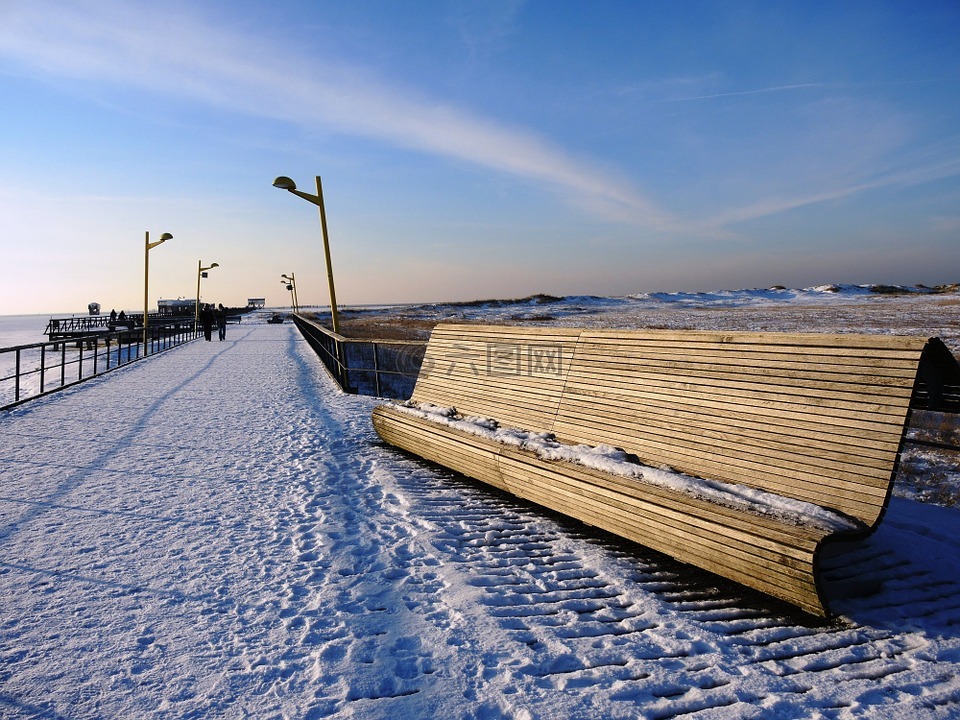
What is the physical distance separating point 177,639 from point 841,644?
3185 mm

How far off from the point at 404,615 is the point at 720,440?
7.57 ft

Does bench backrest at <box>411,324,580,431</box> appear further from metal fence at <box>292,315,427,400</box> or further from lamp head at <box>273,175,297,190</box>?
lamp head at <box>273,175,297,190</box>

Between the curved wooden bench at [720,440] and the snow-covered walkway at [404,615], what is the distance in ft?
0.99

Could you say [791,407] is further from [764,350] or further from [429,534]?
[429,534]

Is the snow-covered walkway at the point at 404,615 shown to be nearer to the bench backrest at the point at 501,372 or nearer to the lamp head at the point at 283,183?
the bench backrest at the point at 501,372

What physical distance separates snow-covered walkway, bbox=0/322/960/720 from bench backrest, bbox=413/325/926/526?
0.68 m

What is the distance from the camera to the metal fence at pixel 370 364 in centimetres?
1084

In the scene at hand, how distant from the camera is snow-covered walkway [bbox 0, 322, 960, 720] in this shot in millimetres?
2471

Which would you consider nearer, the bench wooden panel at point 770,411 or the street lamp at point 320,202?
the bench wooden panel at point 770,411

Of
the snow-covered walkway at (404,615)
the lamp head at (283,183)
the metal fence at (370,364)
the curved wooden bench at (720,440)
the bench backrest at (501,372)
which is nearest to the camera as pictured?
the snow-covered walkway at (404,615)

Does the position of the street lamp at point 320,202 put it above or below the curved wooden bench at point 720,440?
above

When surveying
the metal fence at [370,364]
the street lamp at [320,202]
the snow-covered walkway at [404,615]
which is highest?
the street lamp at [320,202]

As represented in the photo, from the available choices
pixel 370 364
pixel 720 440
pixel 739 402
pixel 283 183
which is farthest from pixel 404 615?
pixel 370 364

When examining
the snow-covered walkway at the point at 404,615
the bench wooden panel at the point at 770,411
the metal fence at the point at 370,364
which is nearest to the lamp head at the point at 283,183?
the metal fence at the point at 370,364
